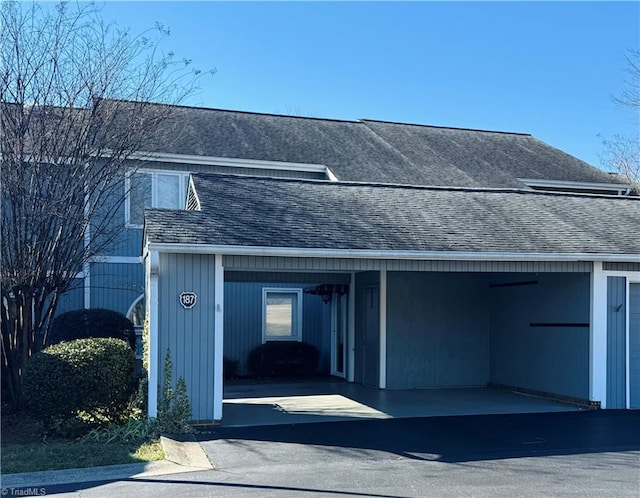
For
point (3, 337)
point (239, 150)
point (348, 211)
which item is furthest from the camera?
point (239, 150)

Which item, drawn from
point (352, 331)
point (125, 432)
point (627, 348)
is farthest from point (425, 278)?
point (125, 432)

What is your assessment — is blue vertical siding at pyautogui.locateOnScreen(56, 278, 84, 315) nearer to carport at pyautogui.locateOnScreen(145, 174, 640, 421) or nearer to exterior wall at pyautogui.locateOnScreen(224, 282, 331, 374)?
exterior wall at pyautogui.locateOnScreen(224, 282, 331, 374)

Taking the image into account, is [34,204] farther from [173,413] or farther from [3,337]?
[173,413]

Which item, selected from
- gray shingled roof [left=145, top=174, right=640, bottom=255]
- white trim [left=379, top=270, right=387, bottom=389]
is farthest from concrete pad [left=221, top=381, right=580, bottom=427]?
gray shingled roof [left=145, top=174, right=640, bottom=255]

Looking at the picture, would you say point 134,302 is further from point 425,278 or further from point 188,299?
point 425,278

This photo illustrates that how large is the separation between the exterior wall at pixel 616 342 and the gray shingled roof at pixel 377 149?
7.61 metres

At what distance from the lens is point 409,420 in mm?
10820

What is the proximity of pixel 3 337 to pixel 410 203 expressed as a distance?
797cm

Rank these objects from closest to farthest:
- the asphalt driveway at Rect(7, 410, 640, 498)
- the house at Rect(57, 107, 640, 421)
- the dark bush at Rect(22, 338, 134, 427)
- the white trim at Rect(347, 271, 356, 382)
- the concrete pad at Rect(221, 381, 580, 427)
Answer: the asphalt driveway at Rect(7, 410, 640, 498) → the dark bush at Rect(22, 338, 134, 427) → the house at Rect(57, 107, 640, 421) → the concrete pad at Rect(221, 381, 580, 427) → the white trim at Rect(347, 271, 356, 382)

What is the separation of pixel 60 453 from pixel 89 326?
5.78m

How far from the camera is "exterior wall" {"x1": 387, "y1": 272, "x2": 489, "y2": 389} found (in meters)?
15.1

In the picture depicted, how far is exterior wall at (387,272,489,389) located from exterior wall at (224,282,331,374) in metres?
3.80

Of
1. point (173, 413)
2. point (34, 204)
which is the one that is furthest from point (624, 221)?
point (34, 204)

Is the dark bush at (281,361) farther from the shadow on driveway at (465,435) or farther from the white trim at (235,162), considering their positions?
the shadow on driveway at (465,435)
